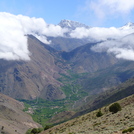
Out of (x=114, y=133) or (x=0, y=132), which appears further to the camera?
(x=0, y=132)

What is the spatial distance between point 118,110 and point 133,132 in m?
41.7

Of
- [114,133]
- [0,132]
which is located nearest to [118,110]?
[114,133]

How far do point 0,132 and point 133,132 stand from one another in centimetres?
19188

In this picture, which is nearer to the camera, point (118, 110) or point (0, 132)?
point (118, 110)

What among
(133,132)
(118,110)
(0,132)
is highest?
(0,132)

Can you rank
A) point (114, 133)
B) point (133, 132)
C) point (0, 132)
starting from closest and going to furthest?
point (133, 132)
point (114, 133)
point (0, 132)

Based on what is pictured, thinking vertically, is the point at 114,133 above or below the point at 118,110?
below

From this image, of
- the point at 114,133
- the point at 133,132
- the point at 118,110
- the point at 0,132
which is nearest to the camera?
the point at 133,132

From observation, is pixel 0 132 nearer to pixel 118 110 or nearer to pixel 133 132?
pixel 118 110

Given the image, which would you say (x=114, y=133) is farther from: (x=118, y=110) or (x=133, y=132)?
(x=118, y=110)

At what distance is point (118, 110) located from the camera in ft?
245

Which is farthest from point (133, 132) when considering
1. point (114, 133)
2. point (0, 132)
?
point (0, 132)

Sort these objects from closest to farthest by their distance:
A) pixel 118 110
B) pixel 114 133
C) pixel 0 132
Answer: pixel 114 133, pixel 118 110, pixel 0 132

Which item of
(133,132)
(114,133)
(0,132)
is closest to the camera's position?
(133,132)
